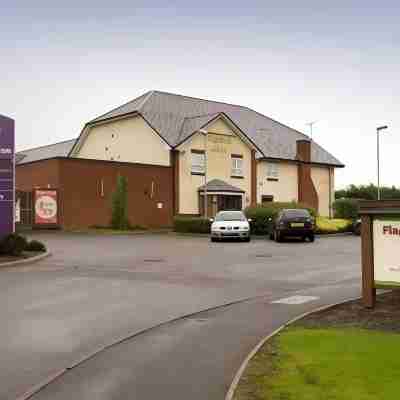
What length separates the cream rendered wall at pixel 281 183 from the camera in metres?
55.1

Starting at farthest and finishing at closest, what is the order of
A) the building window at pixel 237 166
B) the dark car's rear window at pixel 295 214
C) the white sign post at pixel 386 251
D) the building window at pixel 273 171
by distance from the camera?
the building window at pixel 273 171 → the building window at pixel 237 166 → the dark car's rear window at pixel 295 214 → the white sign post at pixel 386 251

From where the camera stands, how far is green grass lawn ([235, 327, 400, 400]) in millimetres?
5992

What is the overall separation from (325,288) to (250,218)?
77.6 feet

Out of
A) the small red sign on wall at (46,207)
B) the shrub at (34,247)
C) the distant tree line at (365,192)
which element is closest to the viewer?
the shrub at (34,247)

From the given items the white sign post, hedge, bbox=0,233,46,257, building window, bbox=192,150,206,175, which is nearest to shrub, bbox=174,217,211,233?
building window, bbox=192,150,206,175

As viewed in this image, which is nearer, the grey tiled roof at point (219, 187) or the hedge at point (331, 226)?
the hedge at point (331, 226)

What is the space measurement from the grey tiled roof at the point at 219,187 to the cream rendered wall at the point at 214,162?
14.9 inches

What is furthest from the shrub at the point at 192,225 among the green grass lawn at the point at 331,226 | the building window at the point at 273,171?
the building window at the point at 273,171

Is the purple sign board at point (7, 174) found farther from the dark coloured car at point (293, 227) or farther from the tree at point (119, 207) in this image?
the tree at point (119, 207)

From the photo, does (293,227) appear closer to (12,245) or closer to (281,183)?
(12,245)

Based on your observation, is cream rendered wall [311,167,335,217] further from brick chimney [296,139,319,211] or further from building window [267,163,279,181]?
building window [267,163,279,181]

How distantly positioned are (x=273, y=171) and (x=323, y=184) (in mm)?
7750

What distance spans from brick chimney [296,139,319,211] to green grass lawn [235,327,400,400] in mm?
50594

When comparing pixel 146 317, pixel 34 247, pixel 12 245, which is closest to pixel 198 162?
pixel 34 247
